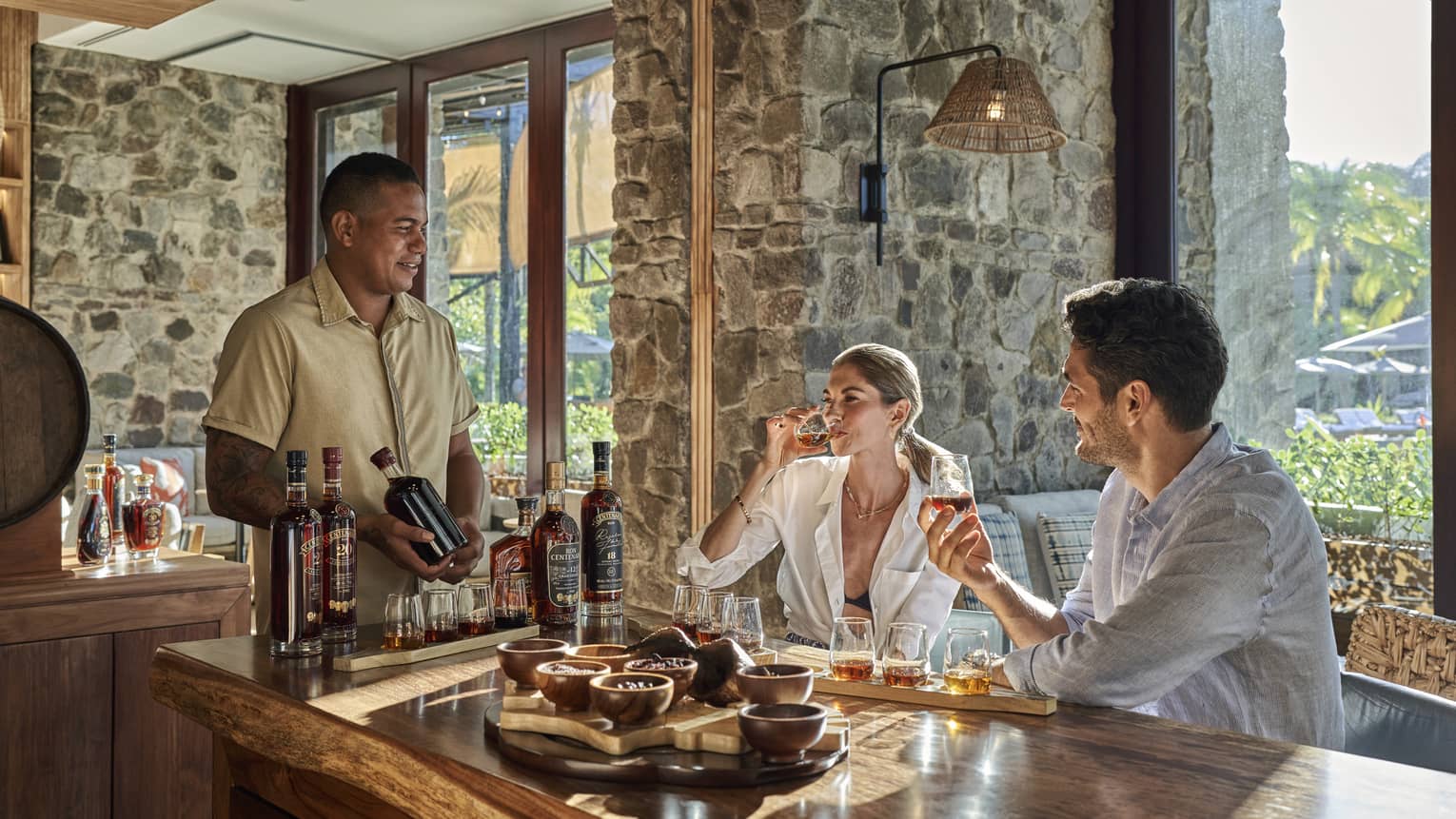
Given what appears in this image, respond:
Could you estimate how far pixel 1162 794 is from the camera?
1357 millimetres

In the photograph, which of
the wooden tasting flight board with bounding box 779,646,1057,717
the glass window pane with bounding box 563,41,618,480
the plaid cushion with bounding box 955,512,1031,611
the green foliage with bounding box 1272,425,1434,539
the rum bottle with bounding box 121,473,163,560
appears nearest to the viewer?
the wooden tasting flight board with bounding box 779,646,1057,717

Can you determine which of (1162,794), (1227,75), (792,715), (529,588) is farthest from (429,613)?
(1227,75)

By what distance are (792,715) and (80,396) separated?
2.07 m

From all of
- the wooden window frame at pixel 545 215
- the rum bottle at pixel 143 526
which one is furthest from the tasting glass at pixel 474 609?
the wooden window frame at pixel 545 215

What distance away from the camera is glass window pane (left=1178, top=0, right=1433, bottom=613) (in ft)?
13.1

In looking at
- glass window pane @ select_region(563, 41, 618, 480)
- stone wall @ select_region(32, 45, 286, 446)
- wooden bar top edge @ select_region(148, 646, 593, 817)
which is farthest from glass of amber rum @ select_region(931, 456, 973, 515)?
stone wall @ select_region(32, 45, 286, 446)

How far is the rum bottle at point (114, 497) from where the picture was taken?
3.17 metres

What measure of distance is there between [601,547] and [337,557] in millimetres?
456

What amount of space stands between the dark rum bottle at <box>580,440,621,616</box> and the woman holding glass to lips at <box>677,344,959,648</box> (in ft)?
2.83

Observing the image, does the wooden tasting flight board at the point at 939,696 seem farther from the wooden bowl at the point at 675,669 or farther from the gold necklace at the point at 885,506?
the gold necklace at the point at 885,506

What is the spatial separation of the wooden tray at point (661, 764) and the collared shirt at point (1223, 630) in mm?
455

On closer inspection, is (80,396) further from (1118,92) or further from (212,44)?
(212,44)

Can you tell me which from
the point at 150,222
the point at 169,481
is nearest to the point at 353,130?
the point at 150,222

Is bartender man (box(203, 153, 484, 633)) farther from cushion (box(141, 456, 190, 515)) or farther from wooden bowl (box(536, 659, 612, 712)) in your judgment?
cushion (box(141, 456, 190, 515))
